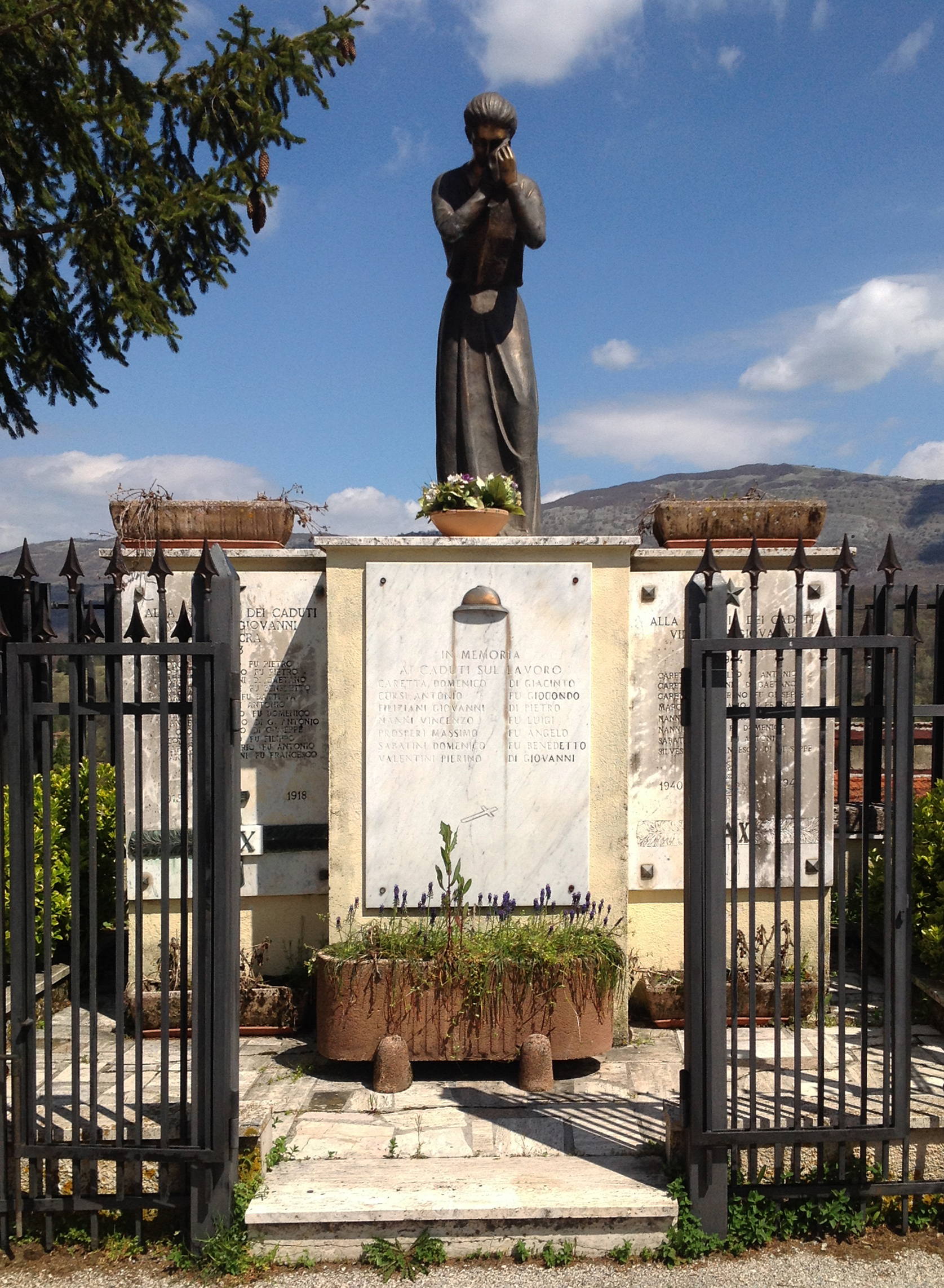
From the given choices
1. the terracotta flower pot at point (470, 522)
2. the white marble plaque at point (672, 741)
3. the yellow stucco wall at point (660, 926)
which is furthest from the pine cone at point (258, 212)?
the yellow stucco wall at point (660, 926)

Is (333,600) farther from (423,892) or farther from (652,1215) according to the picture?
(652,1215)

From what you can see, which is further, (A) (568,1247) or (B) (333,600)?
(B) (333,600)

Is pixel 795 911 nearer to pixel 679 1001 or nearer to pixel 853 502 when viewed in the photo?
pixel 679 1001

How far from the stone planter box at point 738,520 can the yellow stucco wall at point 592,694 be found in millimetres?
733

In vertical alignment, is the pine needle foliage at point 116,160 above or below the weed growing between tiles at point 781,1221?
above

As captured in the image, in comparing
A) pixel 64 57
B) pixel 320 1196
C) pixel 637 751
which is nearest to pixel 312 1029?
pixel 320 1196

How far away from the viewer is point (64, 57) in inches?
251

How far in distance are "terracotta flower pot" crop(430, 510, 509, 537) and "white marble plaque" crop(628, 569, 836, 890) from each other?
92 centimetres

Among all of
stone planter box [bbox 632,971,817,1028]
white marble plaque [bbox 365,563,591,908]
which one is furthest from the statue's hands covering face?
stone planter box [bbox 632,971,817,1028]

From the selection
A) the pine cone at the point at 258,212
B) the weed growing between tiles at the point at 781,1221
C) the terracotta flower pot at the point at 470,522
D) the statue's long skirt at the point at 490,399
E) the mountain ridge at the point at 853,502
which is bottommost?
the weed growing between tiles at the point at 781,1221

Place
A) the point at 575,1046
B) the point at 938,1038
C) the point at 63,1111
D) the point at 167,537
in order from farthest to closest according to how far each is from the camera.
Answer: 1. the point at 167,537
2. the point at 938,1038
3. the point at 575,1046
4. the point at 63,1111

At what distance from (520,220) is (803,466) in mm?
87851

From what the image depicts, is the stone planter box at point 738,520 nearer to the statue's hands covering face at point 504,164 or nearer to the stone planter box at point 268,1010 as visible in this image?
the statue's hands covering face at point 504,164

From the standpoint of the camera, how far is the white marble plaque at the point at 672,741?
18.7 feet
